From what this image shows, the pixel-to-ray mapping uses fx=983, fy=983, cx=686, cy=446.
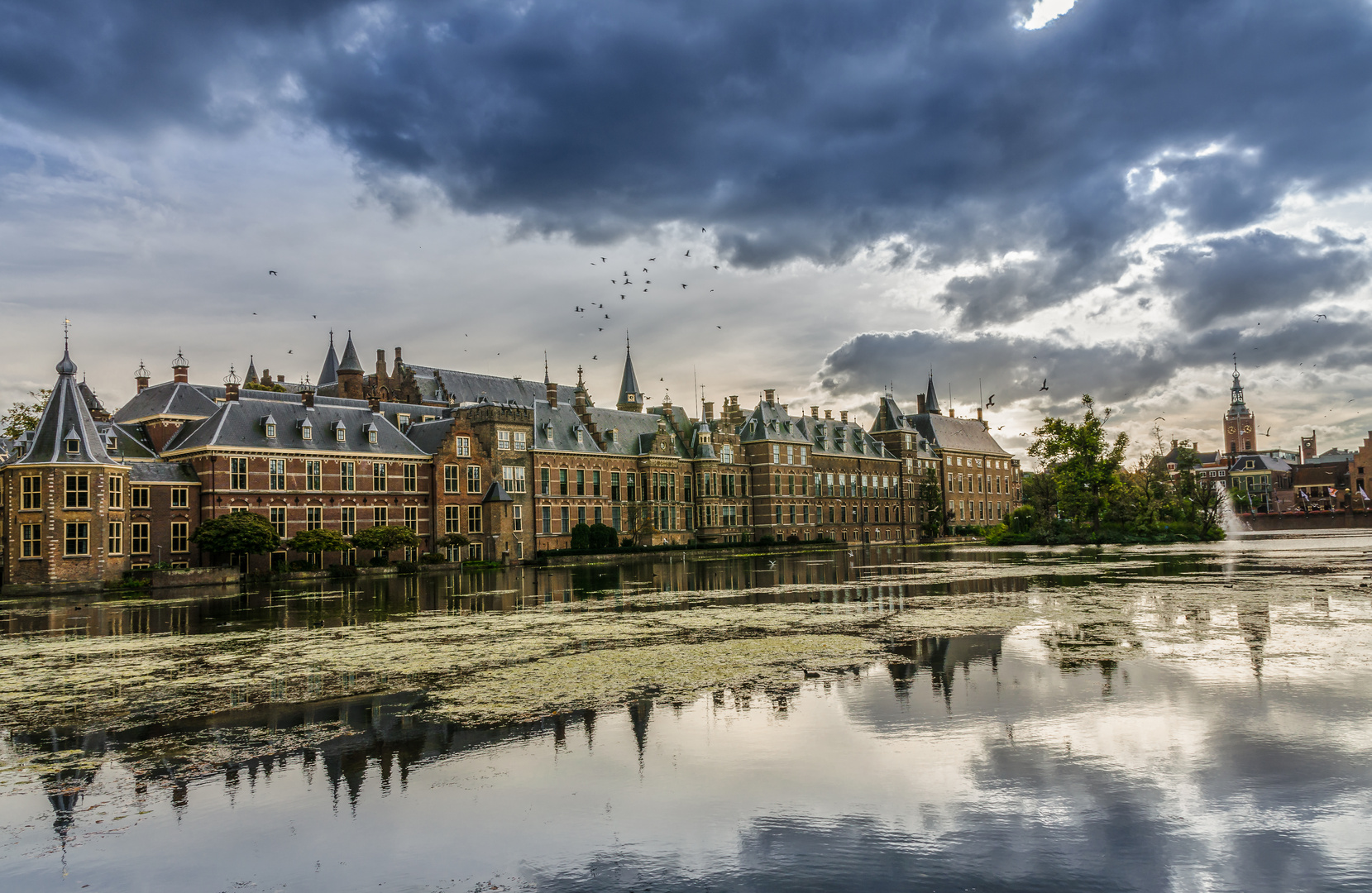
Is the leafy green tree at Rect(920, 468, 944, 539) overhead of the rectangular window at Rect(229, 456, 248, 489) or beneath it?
beneath

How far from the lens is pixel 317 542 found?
170ft

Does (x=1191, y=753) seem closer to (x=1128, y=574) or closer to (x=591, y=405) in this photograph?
(x=1128, y=574)

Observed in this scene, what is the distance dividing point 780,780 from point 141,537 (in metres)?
49.7

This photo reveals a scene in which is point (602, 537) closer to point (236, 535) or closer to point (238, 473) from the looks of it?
point (238, 473)

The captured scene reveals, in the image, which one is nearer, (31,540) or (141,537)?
(31,540)

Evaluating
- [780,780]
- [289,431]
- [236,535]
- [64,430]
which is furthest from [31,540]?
[780,780]

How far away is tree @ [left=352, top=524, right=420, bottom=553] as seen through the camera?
5447cm

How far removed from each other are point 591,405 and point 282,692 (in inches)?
2506

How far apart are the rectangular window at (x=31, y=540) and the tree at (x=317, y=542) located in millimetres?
11433

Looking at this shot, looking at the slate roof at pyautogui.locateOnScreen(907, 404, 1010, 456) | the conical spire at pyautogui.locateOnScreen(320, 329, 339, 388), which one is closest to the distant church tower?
the slate roof at pyautogui.locateOnScreen(907, 404, 1010, 456)

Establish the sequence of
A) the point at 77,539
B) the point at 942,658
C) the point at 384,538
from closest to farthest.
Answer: the point at 942,658, the point at 77,539, the point at 384,538

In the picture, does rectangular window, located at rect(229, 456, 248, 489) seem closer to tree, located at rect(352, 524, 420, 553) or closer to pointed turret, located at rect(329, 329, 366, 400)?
tree, located at rect(352, 524, 420, 553)

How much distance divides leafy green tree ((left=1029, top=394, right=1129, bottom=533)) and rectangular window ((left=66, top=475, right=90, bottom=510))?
190 feet

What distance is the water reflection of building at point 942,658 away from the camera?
44.9 ft
